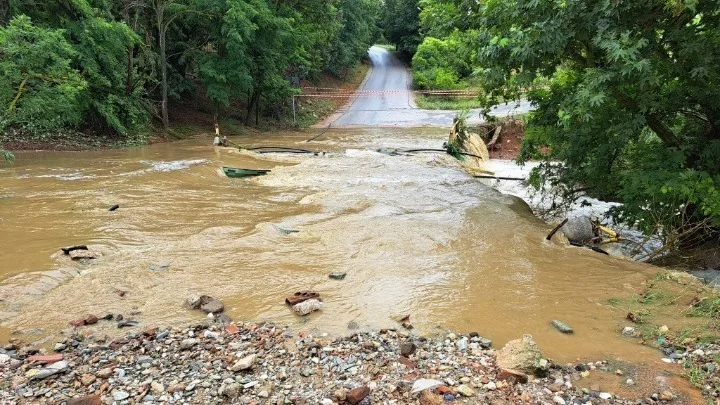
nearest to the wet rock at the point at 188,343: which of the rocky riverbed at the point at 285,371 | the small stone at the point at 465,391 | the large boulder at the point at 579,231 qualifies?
the rocky riverbed at the point at 285,371

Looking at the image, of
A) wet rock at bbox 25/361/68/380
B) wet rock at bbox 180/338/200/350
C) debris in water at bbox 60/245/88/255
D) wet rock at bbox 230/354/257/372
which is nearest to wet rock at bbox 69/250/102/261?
debris in water at bbox 60/245/88/255

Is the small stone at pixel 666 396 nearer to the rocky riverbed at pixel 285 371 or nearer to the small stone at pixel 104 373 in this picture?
the rocky riverbed at pixel 285 371

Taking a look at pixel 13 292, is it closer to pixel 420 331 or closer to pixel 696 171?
pixel 420 331

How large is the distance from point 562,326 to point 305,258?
3.69m

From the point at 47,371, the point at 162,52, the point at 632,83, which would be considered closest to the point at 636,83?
the point at 632,83

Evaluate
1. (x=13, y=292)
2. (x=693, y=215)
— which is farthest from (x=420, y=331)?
(x=693, y=215)

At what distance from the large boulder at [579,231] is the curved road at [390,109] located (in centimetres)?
1336

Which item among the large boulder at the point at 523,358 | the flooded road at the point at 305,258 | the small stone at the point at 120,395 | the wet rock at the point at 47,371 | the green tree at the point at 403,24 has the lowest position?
the flooded road at the point at 305,258

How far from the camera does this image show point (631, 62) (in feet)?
19.3

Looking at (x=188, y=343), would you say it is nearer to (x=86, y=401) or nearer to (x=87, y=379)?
(x=87, y=379)

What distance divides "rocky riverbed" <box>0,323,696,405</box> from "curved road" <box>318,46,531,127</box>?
18.7m

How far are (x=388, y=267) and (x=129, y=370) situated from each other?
149 inches

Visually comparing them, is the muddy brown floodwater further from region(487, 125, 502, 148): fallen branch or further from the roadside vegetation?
region(487, 125, 502, 148): fallen branch

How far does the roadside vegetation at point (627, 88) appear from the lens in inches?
257
